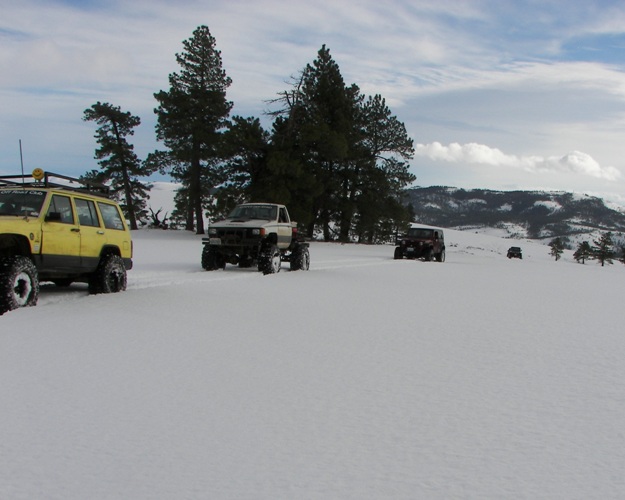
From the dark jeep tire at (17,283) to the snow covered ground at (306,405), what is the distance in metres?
0.33

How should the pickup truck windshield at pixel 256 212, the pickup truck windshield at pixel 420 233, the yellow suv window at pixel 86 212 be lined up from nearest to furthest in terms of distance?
the yellow suv window at pixel 86 212 < the pickup truck windshield at pixel 256 212 < the pickup truck windshield at pixel 420 233

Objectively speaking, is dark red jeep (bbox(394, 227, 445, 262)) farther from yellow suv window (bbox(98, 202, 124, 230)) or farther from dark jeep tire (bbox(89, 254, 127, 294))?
dark jeep tire (bbox(89, 254, 127, 294))

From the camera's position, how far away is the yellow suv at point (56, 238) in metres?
8.49

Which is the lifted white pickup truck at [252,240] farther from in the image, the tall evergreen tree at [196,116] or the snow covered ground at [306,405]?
the tall evergreen tree at [196,116]

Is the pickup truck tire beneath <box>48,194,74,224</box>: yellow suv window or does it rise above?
beneath

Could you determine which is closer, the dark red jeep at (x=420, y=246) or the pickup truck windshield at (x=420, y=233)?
the dark red jeep at (x=420, y=246)

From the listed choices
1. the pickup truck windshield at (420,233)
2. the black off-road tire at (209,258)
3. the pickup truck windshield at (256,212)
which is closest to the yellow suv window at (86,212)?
the black off-road tire at (209,258)

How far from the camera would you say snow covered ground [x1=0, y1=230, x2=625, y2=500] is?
10.0 feet

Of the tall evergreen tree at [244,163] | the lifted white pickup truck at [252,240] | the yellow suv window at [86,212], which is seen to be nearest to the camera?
the yellow suv window at [86,212]

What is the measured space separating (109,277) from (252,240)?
5657 mm

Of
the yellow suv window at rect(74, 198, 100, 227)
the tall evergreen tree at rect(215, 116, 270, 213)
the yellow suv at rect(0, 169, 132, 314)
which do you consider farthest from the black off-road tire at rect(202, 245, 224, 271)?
the tall evergreen tree at rect(215, 116, 270, 213)

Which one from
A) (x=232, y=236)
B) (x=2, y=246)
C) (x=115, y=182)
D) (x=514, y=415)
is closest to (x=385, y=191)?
(x=115, y=182)

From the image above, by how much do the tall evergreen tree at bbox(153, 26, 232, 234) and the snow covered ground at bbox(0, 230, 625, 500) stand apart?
34012mm

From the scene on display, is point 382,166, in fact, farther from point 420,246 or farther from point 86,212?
point 86,212
